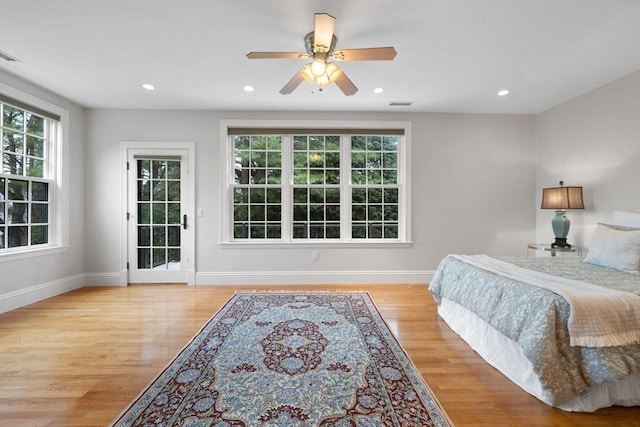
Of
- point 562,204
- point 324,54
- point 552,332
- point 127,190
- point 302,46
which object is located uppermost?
point 302,46

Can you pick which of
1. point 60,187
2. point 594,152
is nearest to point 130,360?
point 60,187

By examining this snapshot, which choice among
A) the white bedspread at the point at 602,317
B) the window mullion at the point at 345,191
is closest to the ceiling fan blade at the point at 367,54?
the white bedspread at the point at 602,317

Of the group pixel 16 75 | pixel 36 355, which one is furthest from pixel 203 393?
pixel 16 75

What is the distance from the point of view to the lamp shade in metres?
3.44

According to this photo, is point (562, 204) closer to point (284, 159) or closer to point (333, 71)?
point (333, 71)

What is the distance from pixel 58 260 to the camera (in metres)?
3.81

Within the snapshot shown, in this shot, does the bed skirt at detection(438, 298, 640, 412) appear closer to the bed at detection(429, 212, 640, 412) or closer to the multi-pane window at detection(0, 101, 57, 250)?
the bed at detection(429, 212, 640, 412)

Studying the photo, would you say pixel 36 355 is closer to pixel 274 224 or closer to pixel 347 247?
pixel 274 224

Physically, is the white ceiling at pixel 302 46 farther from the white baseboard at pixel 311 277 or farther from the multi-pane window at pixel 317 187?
the white baseboard at pixel 311 277

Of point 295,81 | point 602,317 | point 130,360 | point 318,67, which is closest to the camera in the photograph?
point 602,317

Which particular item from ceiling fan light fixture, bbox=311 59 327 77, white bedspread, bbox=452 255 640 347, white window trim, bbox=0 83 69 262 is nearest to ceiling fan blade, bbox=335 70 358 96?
ceiling fan light fixture, bbox=311 59 327 77

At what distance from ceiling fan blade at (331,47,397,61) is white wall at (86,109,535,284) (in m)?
2.09

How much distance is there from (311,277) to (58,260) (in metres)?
3.43

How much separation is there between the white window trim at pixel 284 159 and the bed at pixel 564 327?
1900 mm
